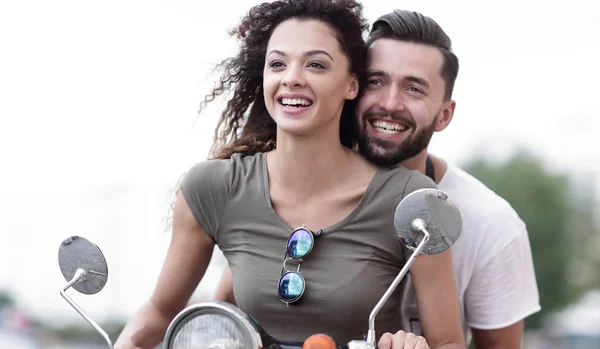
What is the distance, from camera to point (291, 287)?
115 inches

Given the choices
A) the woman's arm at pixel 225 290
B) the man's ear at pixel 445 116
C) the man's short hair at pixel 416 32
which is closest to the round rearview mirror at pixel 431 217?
the man's short hair at pixel 416 32

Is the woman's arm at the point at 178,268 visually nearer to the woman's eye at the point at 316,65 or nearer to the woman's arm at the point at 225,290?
the woman's arm at the point at 225,290

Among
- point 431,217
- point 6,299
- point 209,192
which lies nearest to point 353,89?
point 209,192

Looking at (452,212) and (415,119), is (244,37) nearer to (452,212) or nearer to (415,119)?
(415,119)

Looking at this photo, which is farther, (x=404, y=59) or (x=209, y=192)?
(x=404, y=59)

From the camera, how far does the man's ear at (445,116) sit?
3834mm

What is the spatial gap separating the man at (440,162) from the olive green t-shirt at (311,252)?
29 centimetres

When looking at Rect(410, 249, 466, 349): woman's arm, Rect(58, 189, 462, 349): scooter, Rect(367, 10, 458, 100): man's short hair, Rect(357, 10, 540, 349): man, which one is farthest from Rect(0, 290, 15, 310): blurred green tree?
Rect(58, 189, 462, 349): scooter

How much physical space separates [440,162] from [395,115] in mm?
866

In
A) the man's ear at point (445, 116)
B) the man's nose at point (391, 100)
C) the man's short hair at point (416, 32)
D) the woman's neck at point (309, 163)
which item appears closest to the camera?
the woman's neck at point (309, 163)

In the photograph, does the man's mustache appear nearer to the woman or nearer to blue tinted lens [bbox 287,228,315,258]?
the woman

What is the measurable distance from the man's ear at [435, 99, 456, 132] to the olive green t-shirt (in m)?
0.64

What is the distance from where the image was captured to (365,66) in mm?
3447

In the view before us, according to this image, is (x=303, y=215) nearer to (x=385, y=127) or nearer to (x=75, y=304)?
(x=385, y=127)
